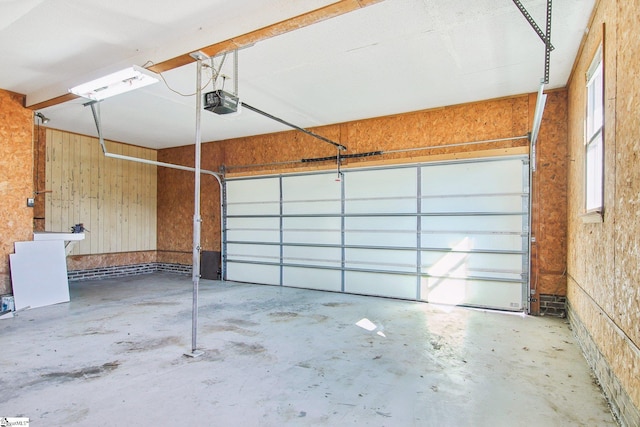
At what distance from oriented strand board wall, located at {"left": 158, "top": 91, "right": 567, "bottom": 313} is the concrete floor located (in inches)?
52.6

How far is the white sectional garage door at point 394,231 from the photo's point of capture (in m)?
4.93

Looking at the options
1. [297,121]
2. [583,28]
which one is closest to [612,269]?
[583,28]

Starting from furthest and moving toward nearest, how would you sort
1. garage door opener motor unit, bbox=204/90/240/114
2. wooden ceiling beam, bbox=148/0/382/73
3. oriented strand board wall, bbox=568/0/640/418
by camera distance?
garage door opener motor unit, bbox=204/90/240/114 < wooden ceiling beam, bbox=148/0/382/73 < oriented strand board wall, bbox=568/0/640/418

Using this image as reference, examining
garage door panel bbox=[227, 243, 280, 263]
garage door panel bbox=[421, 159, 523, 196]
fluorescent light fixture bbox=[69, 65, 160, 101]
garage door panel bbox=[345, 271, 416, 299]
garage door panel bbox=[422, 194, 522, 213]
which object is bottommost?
garage door panel bbox=[345, 271, 416, 299]

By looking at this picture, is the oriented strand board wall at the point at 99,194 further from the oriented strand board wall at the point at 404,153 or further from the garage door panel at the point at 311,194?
the garage door panel at the point at 311,194

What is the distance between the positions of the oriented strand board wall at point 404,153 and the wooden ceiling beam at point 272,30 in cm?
328

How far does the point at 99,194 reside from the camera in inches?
295

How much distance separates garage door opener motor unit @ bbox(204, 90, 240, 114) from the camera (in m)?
3.28

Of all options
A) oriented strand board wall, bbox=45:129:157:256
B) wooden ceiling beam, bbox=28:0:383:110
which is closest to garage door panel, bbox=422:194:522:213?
wooden ceiling beam, bbox=28:0:383:110

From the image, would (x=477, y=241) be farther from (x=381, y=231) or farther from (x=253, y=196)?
(x=253, y=196)

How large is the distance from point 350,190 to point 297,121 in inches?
59.8

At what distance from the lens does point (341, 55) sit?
12.1 feet

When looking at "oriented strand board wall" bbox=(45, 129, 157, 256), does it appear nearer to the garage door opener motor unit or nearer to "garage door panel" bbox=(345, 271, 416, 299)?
the garage door opener motor unit

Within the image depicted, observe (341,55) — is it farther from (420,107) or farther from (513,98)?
(513,98)
